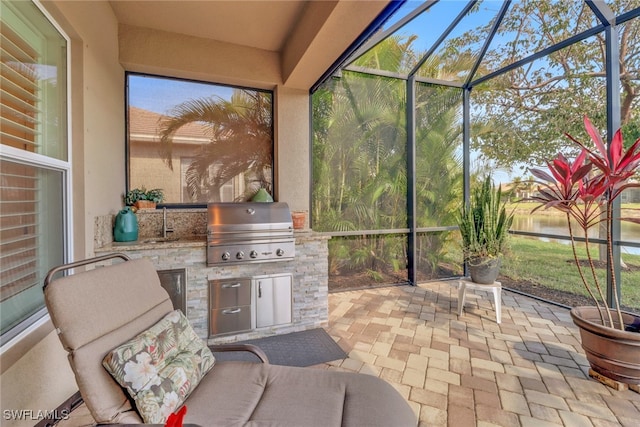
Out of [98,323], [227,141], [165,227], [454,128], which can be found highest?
[454,128]

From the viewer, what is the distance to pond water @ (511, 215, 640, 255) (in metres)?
2.86

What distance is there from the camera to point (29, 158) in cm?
163

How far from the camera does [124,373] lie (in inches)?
46.4

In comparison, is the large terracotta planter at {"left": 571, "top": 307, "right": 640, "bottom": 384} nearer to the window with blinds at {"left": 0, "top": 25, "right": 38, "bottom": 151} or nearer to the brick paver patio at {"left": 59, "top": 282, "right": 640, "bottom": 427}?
the brick paver patio at {"left": 59, "top": 282, "right": 640, "bottom": 427}

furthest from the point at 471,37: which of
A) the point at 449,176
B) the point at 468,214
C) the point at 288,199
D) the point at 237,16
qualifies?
the point at 288,199

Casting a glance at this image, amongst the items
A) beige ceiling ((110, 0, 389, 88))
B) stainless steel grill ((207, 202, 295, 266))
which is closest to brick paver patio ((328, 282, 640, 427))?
stainless steel grill ((207, 202, 295, 266))

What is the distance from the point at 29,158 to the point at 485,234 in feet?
13.4

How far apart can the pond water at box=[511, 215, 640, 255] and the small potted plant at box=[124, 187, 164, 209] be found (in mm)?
4837

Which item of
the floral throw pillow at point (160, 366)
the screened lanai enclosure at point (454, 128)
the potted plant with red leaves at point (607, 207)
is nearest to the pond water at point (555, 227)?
the screened lanai enclosure at point (454, 128)

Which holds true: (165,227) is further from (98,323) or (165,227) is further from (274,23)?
(274,23)

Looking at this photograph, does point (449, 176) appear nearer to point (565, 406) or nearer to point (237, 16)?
point (565, 406)

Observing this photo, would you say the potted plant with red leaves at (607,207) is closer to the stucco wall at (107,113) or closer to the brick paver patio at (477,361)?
the brick paver patio at (477,361)

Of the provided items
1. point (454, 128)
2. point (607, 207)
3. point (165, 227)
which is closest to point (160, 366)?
point (165, 227)

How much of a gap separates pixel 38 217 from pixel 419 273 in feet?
14.6
